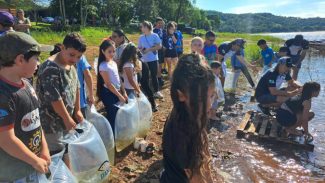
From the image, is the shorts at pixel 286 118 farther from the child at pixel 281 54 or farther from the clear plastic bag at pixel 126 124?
the child at pixel 281 54

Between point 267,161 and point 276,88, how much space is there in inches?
81.1

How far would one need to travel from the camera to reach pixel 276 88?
659cm

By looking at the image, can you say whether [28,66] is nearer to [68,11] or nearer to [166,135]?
[166,135]

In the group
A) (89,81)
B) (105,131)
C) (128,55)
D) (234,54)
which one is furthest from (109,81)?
(234,54)

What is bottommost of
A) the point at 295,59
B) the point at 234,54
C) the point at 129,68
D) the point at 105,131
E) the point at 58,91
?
the point at 105,131

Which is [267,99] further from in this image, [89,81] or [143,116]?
[89,81]

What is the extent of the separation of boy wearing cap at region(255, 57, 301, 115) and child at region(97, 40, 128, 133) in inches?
126

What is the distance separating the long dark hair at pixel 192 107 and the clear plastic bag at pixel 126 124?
8.51ft

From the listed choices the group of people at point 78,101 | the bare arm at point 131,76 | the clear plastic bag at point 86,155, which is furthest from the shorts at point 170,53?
the clear plastic bag at point 86,155

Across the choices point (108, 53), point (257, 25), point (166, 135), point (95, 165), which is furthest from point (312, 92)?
point (257, 25)

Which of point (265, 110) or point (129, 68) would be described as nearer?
point (129, 68)

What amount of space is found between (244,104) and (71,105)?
18.2 feet

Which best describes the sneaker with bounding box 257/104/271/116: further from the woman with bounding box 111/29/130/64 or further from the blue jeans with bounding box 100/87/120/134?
the blue jeans with bounding box 100/87/120/134

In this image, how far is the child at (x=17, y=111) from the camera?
2.01 m
